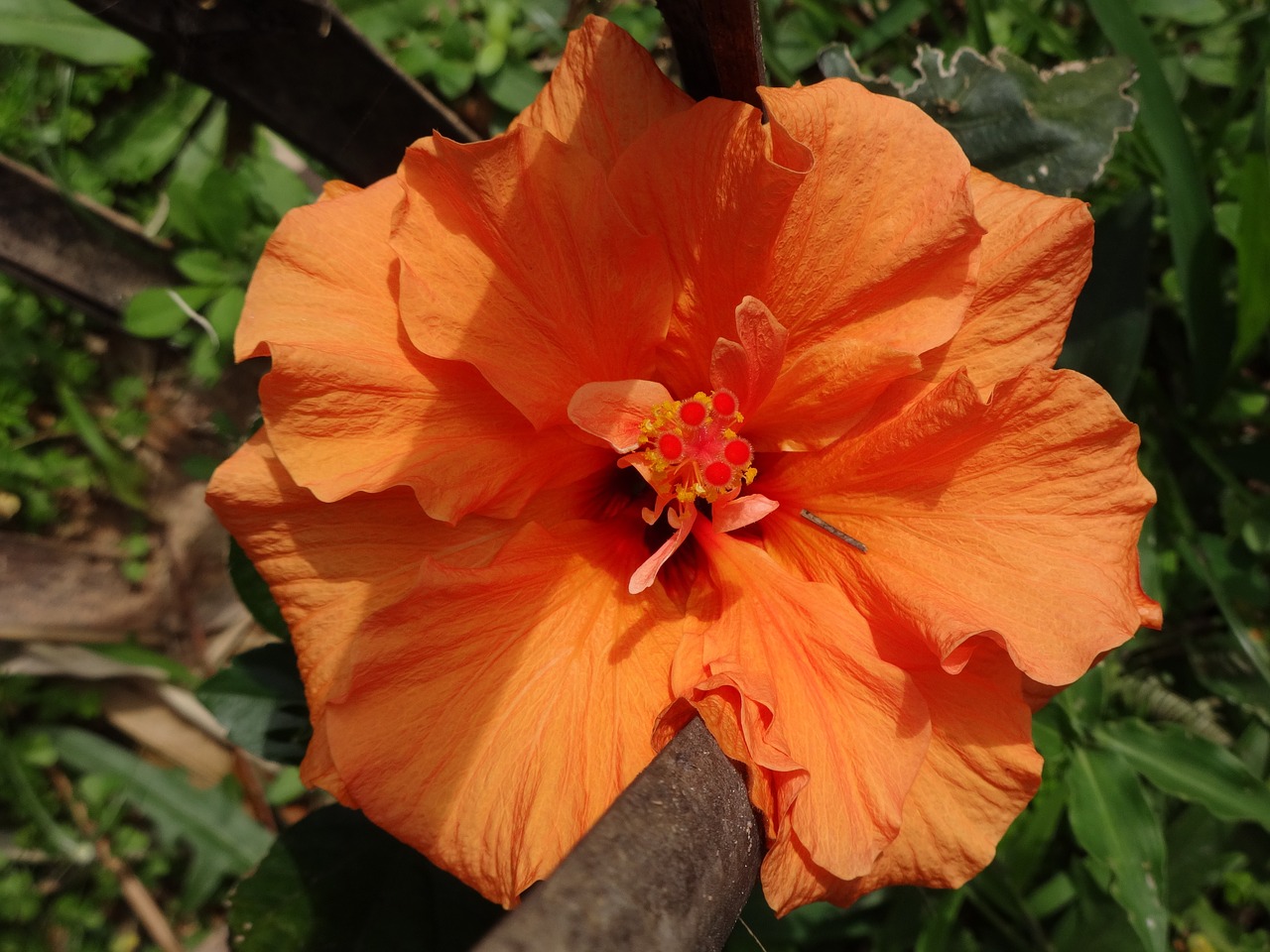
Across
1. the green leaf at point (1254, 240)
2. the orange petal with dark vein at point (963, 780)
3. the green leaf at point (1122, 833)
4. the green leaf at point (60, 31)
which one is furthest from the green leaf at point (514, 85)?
the green leaf at point (1122, 833)

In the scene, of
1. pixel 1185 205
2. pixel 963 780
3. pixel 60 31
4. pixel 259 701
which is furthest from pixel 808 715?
pixel 60 31

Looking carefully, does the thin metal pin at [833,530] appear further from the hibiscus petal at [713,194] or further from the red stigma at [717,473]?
the hibiscus petal at [713,194]

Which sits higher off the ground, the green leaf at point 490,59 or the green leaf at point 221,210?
the green leaf at point 490,59

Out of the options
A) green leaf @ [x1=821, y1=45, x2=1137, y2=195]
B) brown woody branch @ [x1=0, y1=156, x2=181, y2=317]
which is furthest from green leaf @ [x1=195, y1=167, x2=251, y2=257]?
green leaf @ [x1=821, y1=45, x2=1137, y2=195]

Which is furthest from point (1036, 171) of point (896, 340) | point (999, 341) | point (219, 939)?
point (219, 939)

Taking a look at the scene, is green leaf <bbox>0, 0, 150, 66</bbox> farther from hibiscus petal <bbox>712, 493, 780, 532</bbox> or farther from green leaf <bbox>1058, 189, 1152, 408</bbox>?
green leaf <bbox>1058, 189, 1152, 408</bbox>

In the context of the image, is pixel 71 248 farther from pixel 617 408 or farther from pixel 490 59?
pixel 617 408

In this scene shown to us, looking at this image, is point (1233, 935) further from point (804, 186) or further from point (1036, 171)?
point (804, 186)
